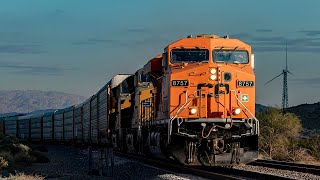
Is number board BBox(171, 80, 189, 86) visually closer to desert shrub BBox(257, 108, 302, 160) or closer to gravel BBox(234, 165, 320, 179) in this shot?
gravel BBox(234, 165, 320, 179)

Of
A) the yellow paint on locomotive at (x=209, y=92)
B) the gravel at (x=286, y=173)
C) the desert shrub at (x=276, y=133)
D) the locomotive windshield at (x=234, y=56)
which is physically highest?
the locomotive windshield at (x=234, y=56)

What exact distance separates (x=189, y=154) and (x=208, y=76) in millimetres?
2437

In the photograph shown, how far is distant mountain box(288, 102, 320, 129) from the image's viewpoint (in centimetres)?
7633

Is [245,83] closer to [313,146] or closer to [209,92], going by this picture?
[209,92]

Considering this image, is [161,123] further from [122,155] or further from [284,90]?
[284,90]

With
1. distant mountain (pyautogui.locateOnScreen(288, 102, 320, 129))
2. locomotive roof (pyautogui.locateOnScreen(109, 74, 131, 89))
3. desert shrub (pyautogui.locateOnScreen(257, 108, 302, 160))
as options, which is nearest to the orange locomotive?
desert shrub (pyautogui.locateOnScreen(257, 108, 302, 160))

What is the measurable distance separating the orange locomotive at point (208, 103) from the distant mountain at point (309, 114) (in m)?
57.8

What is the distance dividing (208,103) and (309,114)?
67.6 metres

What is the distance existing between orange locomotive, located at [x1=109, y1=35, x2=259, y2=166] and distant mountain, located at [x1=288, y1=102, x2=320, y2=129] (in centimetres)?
5783

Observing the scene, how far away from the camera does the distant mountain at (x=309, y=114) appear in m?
76.3

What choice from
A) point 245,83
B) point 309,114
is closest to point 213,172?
point 245,83

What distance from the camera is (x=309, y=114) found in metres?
82.6

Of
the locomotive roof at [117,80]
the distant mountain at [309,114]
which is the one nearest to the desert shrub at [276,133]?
the locomotive roof at [117,80]

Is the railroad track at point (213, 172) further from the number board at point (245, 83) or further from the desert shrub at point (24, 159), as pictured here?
the desert shrub at point (24, 159)
